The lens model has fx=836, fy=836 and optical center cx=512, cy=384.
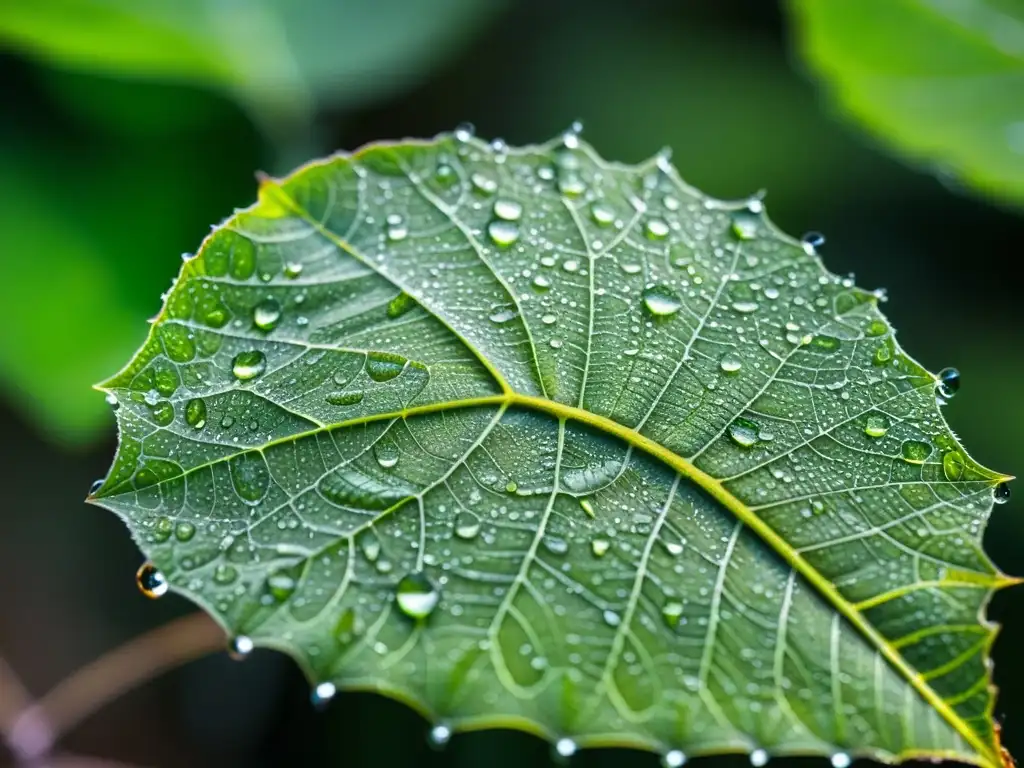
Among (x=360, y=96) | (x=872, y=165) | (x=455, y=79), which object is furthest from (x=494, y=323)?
(x=455, y=79)

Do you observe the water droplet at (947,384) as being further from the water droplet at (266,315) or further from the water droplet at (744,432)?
the water droplet at (266,315)

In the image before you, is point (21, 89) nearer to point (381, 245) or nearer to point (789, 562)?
point (381, 245)

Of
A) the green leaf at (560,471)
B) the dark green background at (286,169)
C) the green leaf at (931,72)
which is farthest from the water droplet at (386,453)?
the dark green background at (286,169)

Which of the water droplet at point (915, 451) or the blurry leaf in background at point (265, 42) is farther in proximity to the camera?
the blurry leaf in background at point (265, 42)

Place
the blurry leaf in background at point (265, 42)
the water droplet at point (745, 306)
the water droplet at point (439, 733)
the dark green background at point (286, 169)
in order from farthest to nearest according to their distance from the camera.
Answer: the dark green background at point (286, 169), the blurry leaf in background at point (265, 42), the water droplet at point (745, 306), the water droplet at point (439, 733)

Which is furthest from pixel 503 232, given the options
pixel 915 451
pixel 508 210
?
pixel 915 451

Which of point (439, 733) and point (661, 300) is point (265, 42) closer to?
point (661, 300)
